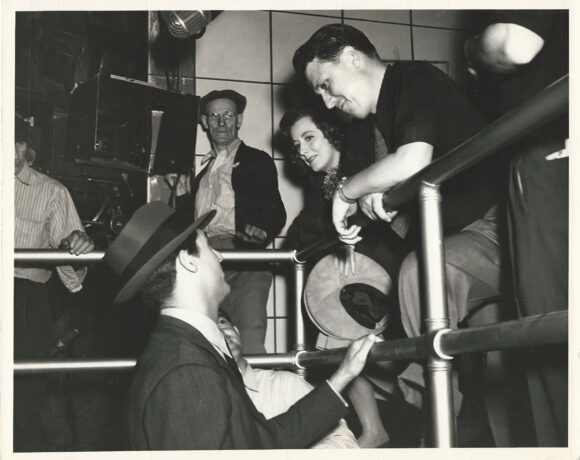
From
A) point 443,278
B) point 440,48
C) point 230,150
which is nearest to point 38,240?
point 230,150

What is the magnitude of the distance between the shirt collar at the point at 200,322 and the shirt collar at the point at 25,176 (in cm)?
120

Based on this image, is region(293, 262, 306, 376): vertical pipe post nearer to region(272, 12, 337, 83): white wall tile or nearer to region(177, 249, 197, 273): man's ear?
region(177, 249, 197, 273): man's ear

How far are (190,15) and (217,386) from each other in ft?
5.61

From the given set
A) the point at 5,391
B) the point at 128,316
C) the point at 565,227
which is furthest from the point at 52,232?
the point at 565,227

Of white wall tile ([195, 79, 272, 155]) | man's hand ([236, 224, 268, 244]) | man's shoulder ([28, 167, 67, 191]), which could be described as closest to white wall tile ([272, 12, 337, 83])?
white wall tile ([195, 79, 272, 155])

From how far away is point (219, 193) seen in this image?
2.81 metres

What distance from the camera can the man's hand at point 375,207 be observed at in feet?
3.87

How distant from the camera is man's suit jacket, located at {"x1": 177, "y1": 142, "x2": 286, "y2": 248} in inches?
105

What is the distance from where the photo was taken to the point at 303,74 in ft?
4.80

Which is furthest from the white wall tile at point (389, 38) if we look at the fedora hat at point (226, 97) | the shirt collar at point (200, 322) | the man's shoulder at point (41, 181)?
the shirt collar at point (200, 322)

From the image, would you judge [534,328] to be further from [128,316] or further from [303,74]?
[128,316]

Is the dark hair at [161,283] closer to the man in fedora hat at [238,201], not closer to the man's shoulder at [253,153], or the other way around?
the man in fedora hat at [238,201]

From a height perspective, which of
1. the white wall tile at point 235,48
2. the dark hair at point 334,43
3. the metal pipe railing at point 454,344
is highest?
the white wall tile at point 235,48

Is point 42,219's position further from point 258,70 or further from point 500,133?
point 500,133
